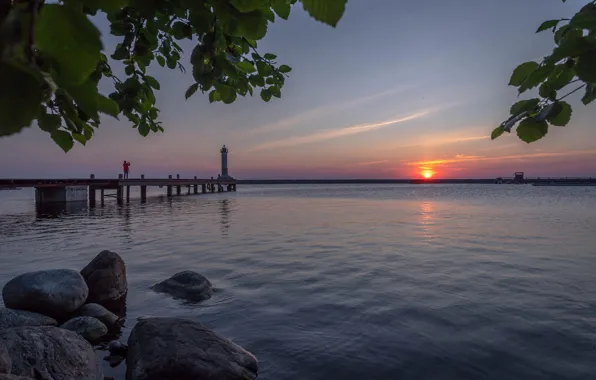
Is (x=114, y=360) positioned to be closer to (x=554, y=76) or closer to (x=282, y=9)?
(x=282, y=9)

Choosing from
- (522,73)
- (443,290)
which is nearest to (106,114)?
(522,73)

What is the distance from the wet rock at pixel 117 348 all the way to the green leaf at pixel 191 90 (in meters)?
4.17

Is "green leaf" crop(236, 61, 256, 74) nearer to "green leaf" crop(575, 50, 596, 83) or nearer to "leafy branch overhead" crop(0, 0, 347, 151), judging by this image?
"leafy branch overhead" crop(0, 0, 347, 151)

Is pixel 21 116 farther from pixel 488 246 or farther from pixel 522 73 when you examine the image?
pixel 488 246

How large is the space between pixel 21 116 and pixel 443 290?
7809 mm

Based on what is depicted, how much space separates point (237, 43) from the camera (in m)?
2.57

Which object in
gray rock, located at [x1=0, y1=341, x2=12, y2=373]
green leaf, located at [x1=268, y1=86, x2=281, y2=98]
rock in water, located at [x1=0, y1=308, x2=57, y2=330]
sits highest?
green leaf, located at [x1=268, y1=86, x2=281, y2=98]

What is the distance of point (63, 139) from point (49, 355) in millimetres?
3457

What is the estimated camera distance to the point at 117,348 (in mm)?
4809

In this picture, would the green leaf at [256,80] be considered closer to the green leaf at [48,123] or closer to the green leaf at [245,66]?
the green leaf at [245,66]

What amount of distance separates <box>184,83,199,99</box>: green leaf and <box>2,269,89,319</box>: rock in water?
551 cm

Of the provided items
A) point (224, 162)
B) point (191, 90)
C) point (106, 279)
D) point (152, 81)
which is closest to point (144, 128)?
point (152, 81)

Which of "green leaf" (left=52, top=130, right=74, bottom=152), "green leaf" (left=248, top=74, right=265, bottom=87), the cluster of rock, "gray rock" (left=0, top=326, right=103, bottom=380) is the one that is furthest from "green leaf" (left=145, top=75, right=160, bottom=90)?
A: "gray rock" (left=0, top=326, right=103, bottom=380)

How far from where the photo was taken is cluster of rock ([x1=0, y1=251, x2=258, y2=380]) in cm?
368
